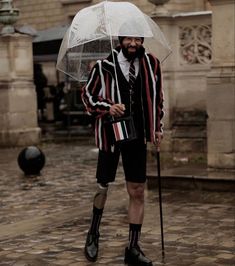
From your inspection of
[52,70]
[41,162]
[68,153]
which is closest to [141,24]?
[41,162]

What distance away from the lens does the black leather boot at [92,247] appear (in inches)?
264

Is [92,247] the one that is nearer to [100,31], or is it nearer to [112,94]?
[112,94]

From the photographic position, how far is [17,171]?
46.1ft

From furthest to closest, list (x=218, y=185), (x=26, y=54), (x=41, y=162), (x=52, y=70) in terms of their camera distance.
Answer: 1. (x=52, y=70)
2. (x=26, y=54)
3. (x=41, y=162)
4. (x=218, y=185)

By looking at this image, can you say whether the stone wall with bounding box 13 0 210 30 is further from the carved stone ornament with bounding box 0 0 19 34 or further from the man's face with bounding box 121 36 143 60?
the man's face with bounding box 121 36 143 60

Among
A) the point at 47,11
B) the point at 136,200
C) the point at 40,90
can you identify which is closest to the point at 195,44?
the point at 136,200

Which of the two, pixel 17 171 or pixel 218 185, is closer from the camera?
pixel 218 185

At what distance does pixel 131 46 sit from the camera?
21.3 feet

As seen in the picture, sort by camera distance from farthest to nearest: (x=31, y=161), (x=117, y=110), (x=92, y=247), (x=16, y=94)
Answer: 1. (x=16, y=94)
2. (x=31, y=161)
3. (x=92, y=247)
4. (x=117, y=110)

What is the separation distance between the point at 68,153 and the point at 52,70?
20.7 metres

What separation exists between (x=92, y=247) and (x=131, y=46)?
174 cm

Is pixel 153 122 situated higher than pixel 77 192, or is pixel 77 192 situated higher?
pixel 153 122

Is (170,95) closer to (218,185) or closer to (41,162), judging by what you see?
(41,162)

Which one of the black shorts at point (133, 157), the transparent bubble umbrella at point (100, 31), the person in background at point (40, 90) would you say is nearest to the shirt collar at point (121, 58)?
the transparent bubble umbrella at point (100, 31)
